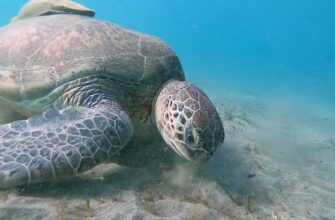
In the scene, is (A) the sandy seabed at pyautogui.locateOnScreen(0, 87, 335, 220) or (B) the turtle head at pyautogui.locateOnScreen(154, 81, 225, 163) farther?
(B) the turtle head at pyautogui.locateOnScreen(154, 81, 225, 163)

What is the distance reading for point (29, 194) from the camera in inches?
110

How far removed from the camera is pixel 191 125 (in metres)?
3.44

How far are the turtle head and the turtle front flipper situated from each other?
19.6 inches

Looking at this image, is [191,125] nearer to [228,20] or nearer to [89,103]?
[89,103]

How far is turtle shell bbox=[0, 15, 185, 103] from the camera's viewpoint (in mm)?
4152

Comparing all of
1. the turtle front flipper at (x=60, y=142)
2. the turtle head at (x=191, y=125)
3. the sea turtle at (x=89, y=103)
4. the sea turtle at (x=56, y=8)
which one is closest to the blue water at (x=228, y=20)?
the sea turtle at (x=56, y=8)

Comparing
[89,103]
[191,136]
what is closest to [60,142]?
[89,103]

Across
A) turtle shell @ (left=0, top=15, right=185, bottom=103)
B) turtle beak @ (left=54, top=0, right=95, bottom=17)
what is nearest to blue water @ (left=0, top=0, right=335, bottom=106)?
turtle beak @ (left=54, top=0, right=95, bottom=17)

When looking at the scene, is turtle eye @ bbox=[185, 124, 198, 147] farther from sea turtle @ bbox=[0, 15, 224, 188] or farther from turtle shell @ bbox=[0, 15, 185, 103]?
turtle shell @ bbox=[0, 15, 185, 103]

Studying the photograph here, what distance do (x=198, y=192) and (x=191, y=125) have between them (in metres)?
0.74

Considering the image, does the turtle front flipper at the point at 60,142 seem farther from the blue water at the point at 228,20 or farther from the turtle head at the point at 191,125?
the blue water at the point at 228,20

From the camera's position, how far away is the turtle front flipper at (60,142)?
110 inches

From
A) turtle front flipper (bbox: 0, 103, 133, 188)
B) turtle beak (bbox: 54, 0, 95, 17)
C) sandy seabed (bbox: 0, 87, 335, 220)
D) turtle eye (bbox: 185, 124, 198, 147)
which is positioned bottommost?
sandy seabed (bbox: 0, 87, 335, 220)

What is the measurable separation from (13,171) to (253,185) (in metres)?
2.76
